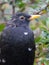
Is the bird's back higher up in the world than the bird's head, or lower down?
lower down

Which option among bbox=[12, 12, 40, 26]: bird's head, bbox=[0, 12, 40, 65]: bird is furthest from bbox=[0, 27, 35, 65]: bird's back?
bbox=[12, 12, 40, 26]: bird's head

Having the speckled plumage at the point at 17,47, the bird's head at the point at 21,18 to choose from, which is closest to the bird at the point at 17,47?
the speckled plumage at the point at 17,47

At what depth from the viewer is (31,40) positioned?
4.41 m

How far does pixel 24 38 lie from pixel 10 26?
26 cm

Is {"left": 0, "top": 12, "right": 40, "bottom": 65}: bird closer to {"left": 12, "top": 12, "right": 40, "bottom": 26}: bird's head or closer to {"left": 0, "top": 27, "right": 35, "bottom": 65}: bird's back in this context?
{"left": 0, "top": 27, "right": 35, "bottom": 65}: bird's back

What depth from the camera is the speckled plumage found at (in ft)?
14.3

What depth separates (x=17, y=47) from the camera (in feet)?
14.3

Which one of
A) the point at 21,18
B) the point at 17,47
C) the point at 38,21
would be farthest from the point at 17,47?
the point at 38,21

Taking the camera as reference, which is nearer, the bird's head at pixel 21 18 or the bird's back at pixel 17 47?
the bird's back at pixel 17 47

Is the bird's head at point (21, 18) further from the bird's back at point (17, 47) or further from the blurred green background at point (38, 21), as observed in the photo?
the bird's back at point (17, 47)

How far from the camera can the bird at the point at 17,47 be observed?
14.3 feet

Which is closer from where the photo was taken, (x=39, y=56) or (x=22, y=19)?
(x=39, y=56)

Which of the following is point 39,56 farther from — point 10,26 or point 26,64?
point 10,26

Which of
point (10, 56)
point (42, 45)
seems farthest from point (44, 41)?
point (10, 56)
